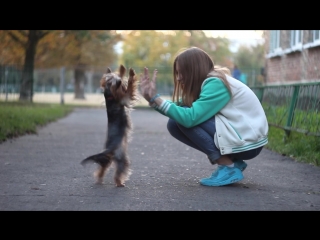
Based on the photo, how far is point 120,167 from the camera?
22.0 feet

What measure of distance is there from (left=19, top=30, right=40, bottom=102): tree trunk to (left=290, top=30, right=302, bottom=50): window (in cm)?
1216

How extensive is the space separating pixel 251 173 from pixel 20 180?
120 inches

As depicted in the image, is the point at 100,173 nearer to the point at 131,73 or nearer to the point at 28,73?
the point at 131,73

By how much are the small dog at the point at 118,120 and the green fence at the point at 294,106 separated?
370 cm

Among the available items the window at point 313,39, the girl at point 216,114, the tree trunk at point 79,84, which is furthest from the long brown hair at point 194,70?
the tree trunk at point 79,84

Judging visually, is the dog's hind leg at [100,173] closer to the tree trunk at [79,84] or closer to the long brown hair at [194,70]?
the long brown hair at [194,70]

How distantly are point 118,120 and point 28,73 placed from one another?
73.2 ft

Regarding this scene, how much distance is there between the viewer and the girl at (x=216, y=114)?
21.5 feet

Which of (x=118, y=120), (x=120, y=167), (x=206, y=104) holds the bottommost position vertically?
(x=120, y=167)

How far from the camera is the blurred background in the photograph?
2880 centimetres

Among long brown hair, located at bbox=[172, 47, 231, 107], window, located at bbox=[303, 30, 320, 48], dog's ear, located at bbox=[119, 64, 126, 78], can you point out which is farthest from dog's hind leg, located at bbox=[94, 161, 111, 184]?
window, located at bbox=[303, 30, 320, 48]

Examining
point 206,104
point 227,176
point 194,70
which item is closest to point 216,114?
point 206,104

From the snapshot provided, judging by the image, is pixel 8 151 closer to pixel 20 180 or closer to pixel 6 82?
pixel 20 180
